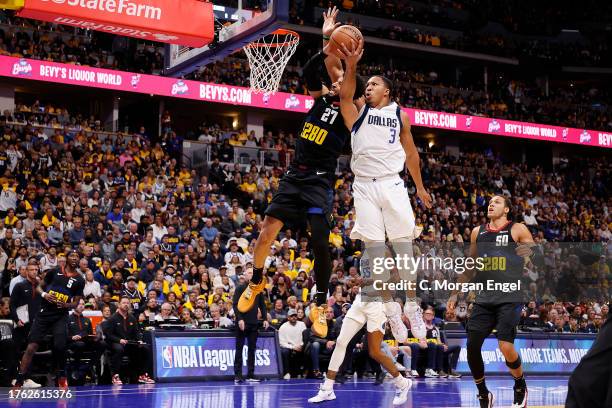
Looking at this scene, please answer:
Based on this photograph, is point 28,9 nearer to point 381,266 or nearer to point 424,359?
point 381,266

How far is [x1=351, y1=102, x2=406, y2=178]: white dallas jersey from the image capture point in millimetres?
7266

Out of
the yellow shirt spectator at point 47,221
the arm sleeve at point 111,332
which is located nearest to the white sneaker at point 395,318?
the arm sleeve at point 111,332

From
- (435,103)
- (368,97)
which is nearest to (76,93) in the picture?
(435,103)

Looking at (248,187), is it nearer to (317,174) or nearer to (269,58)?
(269,58)

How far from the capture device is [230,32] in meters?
11.0

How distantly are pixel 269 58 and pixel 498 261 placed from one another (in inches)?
218

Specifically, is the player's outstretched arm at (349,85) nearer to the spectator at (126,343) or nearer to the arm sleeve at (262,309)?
the spectator at (126,343)

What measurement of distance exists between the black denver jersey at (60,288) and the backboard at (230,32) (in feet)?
12.0

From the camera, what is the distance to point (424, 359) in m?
17.0

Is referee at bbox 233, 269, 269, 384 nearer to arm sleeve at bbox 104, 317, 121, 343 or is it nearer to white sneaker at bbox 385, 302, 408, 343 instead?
arm sleeve at bbox 104, 317, 121, 343

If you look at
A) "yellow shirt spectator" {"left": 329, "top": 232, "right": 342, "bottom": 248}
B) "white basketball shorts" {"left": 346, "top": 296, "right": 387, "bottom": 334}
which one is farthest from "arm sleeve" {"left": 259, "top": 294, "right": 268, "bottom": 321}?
"white basketball shorts" {"left": 346, "top": 296, "right": 387, "bottom": 334}

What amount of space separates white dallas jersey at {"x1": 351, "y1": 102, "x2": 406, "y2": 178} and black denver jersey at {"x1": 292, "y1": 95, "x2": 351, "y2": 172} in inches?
6.7

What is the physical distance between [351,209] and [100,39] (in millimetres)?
10882

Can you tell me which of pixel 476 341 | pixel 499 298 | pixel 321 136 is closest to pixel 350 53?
pixel 321 136
